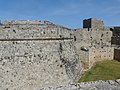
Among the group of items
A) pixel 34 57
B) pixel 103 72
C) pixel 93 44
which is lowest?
pixel 103 72

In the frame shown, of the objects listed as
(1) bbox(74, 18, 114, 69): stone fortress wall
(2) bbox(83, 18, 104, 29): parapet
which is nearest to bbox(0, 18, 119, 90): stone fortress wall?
(1) bbox(74, 18, 114, 69): stone fortress wall

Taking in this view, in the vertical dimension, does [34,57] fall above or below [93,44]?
above

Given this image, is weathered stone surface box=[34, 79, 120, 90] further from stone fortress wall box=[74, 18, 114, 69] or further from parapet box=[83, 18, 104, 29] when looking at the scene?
parapet box=[83, 18, 104, 29]

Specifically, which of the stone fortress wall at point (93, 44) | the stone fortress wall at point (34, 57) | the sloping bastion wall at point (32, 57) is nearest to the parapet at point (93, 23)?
the stone fortress wall at point (93, 44)

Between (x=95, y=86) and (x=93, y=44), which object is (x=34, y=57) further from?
(x=93, y=44)

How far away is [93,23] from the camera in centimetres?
3909

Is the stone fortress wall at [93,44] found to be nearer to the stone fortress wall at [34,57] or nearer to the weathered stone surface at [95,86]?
the stone fortress wall at [34,57]

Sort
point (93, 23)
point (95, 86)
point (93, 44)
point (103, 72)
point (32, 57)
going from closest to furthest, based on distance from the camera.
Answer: point (95, 86)
point (32, 57)
point (103, 72)
point (93, 44)
point (93, 23)

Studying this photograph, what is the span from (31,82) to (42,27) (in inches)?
132

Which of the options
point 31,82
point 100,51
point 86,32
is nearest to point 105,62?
point 100,51

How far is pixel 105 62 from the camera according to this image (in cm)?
2655

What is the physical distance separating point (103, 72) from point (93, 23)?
58.4ft

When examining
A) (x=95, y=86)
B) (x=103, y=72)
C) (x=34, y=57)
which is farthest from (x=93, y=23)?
(x=95, y=86)

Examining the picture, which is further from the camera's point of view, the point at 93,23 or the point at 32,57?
the point at 93,23
